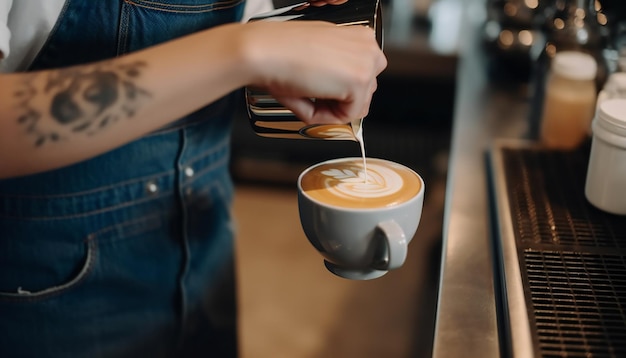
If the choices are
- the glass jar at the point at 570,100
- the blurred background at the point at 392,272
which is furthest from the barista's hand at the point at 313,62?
the blurred background at the point at 392,272

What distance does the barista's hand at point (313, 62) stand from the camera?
2.12 feet

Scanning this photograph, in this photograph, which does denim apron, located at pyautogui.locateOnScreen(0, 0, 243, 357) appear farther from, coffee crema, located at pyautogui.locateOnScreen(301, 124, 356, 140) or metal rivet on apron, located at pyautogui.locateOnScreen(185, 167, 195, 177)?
coffee crema, located at pyautogui.locateOnScreen(301, 124, 356, 140)

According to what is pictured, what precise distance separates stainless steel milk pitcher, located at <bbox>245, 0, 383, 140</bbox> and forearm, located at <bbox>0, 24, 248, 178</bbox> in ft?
0.32

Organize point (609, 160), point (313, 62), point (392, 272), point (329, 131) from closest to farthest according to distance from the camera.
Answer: point (313, 62), point (329, 131), point (609, 160), point (392, 272)

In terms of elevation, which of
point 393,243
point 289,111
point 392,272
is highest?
point 289,111

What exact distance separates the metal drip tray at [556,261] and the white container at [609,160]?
0.09ft

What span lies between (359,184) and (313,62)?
0.60 feet

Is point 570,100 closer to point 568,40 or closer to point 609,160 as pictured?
point 568,40

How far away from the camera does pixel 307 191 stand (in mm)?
750

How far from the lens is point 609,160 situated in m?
0.86

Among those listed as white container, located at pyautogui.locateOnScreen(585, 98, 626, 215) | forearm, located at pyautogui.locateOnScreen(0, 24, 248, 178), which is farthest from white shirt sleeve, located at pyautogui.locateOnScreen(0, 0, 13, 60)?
white container, located at pyautogui.locateOnScreen(585, 98, 626, 215)

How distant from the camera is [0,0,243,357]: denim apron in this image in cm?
88

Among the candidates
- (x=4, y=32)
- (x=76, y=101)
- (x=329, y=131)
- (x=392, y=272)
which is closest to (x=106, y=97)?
(x=76, y=101)

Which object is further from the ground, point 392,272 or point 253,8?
point 253,8
